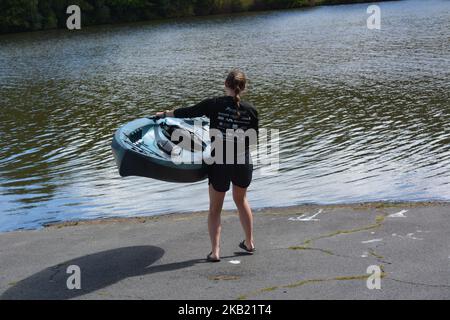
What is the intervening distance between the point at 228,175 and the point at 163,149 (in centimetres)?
213

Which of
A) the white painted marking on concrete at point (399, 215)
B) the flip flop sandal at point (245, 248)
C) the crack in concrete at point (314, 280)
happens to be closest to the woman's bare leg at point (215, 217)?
the flip flop sandal at point (245, 248)

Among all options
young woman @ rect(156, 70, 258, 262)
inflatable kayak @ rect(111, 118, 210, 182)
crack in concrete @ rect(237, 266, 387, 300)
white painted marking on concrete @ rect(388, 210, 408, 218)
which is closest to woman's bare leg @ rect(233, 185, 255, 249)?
young woman @ rect(156, 70, 258, 262)

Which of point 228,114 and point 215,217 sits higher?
point 228,114

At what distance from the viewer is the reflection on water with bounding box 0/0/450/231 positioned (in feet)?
38.2

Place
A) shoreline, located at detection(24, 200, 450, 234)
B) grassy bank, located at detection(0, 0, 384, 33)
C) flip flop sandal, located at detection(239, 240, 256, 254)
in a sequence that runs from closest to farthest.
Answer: flip flop sandal, located at detection(239, 240, 256, 254)
shoreline, located at detection(24, 200, 450, 234)
grassy bank, located at detection(0, 0, 384, 33)

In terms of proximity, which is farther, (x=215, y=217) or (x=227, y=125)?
(x=215, y=217)

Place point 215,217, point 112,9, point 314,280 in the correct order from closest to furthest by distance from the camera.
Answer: point 314,280, point 215,217, point 112,9

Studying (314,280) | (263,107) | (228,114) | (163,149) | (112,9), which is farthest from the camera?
(112,9)

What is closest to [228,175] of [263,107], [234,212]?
[234,212]

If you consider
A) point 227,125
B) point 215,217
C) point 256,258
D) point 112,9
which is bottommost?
point 256,258

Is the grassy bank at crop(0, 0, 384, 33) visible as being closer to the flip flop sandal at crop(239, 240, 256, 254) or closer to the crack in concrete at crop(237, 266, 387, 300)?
the flip flop sandal at crop(239, 240, 256, 254)

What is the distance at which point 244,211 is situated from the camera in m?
7.33

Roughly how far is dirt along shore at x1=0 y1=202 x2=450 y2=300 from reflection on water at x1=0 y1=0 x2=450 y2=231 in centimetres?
202

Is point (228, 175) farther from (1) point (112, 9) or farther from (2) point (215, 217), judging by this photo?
(1) point (112, 9)
